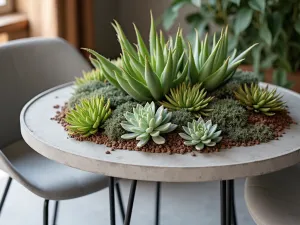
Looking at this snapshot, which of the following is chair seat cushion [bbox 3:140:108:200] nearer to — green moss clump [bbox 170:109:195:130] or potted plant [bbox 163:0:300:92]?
green moss clump [bbox 170:109:195:130]

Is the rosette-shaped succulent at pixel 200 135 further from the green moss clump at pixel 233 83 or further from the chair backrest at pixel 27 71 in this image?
the chair backrest at pixel 27 71

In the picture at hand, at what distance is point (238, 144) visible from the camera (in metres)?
1.35

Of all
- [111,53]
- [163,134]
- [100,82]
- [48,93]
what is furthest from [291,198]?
[111,53]

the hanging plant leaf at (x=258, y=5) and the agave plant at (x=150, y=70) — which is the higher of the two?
the agave plant at (x=150, y=70)

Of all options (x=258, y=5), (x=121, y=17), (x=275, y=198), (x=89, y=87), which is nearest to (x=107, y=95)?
(x=89, y=87)

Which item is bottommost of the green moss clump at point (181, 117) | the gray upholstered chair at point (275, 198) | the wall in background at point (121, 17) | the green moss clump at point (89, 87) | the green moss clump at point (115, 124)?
the wall in background at point (121, 17)

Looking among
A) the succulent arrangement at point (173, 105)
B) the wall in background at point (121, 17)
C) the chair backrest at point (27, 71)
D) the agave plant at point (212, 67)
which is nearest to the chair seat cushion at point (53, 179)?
the chair backrest at point (27, 71)

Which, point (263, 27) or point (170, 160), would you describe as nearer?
point (170, 160)

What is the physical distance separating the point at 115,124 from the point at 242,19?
4.29 feet

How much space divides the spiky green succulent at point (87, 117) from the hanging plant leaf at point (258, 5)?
47.7 inches

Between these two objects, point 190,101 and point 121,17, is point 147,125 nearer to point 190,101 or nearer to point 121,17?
point 190,101

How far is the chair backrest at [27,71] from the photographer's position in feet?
6.29

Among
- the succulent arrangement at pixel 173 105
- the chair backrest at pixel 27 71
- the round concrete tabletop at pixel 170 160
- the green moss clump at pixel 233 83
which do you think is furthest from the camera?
the chair backrest at pixel 27 71

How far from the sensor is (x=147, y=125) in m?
1.34
